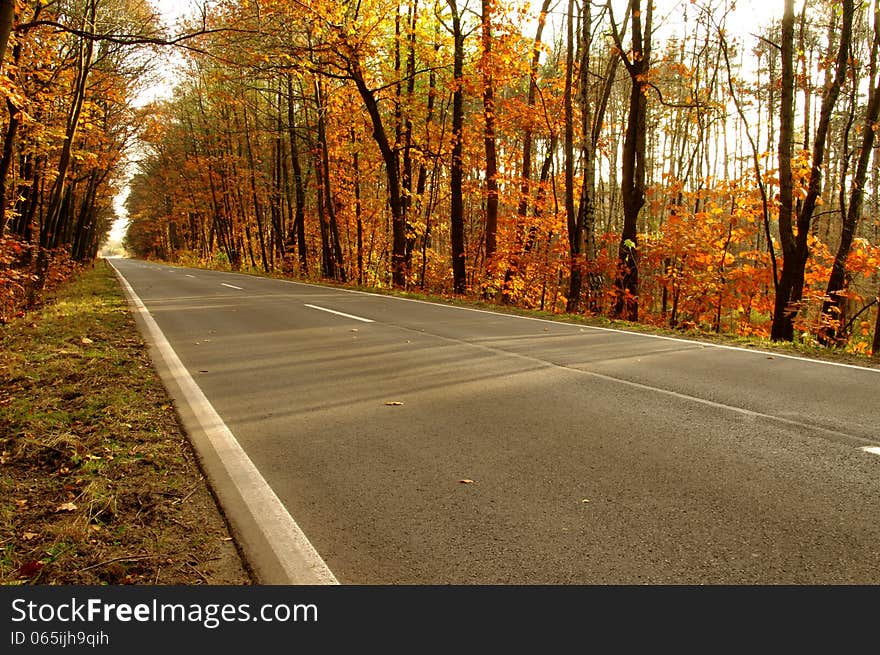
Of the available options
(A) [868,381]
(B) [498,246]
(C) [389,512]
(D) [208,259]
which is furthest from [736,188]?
(D) [208,259]

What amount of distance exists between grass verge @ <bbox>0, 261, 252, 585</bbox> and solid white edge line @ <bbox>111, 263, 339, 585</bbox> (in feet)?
0.63

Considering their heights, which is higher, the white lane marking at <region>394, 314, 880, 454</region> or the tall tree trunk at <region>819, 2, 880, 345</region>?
the tall tree trunk at <region>819, 2, 880, 345</region>

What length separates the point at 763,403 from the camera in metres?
5.36

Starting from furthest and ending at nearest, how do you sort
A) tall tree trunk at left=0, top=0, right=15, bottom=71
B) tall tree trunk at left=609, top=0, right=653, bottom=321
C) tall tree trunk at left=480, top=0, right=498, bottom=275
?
tall tree trunk at left=480, top=0, right=498, bottom=275 < tall tree trunk at left=609, top=0, right=653, bottom=321 < tall tree trunk at left=0, top=0, right=15, bottom=71

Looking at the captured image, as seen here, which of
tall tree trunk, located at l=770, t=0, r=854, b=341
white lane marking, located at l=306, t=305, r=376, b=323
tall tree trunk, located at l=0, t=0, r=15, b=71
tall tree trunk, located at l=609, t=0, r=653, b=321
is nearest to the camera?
tall tree trunk, located at l=0, t=0, r=15, b=71

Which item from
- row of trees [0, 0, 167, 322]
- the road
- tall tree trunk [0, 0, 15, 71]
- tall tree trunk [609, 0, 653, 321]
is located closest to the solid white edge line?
the road

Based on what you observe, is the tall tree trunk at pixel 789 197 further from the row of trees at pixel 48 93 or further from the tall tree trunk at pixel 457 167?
the row of trees at pixel 48 93

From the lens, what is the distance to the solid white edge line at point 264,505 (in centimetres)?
276

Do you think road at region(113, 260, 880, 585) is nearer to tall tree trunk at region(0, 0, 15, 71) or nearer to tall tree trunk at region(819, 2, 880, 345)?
tall tree trunk at region(0, 0, 15, 71)

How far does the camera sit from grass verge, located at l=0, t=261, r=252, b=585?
283 cm

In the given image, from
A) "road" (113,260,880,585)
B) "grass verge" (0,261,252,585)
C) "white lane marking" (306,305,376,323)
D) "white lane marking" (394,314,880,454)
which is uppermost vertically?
"white lane marking" (306,305,376,323)

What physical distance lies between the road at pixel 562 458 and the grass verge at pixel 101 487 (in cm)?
50
